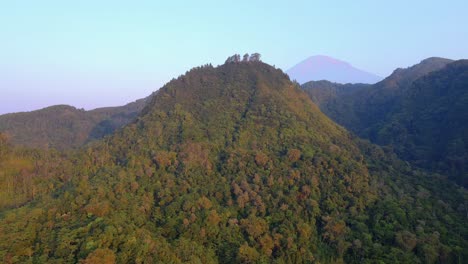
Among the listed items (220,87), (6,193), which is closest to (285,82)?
(220,87)

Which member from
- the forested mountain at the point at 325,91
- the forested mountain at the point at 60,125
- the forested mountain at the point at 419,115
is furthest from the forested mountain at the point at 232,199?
the forested mountain at the point at 325,91

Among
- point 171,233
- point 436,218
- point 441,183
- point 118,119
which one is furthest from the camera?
point 118,119

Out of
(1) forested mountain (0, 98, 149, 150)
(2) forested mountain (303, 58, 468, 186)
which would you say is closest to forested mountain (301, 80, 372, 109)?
(2) forested mountain (303, 58, 468, 186)

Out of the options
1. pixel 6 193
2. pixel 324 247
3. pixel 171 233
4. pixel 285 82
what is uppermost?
pixel 285 82

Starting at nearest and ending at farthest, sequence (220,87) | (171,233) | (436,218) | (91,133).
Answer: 1. (171,233)
2. (436,218)
3. (220,87)
4. (91,133)

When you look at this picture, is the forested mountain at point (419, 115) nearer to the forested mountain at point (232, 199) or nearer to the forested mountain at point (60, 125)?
the forested mountain at point (232, 199)

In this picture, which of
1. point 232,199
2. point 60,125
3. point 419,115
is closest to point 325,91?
point 419,115

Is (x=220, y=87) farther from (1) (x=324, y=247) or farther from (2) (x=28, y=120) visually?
(2) (x=28, y=120)

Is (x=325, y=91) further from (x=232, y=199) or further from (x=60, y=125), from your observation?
(x=232, y=199)
